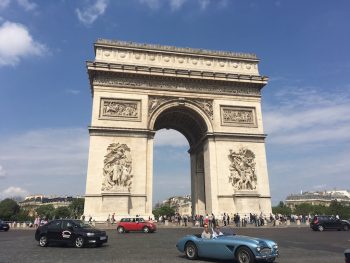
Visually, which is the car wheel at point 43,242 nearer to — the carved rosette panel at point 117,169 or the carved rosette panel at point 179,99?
the carved rosette panel at point 117,169

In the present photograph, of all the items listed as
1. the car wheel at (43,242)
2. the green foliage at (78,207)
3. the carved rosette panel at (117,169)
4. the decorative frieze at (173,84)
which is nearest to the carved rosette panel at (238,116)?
the decorative frieze at (173,84)

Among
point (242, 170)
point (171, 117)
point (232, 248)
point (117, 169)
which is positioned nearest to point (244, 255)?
point (232, 248)

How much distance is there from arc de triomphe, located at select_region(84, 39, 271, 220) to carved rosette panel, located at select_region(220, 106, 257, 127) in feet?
0.33

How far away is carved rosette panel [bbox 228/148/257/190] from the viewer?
3020cm

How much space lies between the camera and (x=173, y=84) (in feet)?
105

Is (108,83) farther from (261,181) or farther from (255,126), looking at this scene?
(261,181)

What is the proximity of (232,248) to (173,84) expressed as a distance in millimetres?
24504

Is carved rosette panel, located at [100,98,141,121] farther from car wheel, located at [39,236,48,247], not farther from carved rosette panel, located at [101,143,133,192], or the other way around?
car wheel, located at [39,236,48,247]

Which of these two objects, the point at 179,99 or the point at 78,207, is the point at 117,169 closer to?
the point at 179,99

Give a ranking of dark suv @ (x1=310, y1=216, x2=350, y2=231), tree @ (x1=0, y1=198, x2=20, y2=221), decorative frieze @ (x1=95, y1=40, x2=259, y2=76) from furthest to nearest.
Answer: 1. tree @ (x1=0, y1=198, x2=20, y2=221)
2. decorative frieze @ (x1=95, y1=40, x2=259, y2=76)
3. dark suv @ (x1=310, y1=216, x2=350, y2=231)

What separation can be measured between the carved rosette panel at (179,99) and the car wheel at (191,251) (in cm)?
2155

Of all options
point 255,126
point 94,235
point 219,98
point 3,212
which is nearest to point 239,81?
point 219,98

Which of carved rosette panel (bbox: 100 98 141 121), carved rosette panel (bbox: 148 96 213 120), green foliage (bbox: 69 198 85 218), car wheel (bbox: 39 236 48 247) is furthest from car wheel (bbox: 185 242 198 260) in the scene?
green foliage (bbox: 69 198 85 218)

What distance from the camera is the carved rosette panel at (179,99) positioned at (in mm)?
31078
